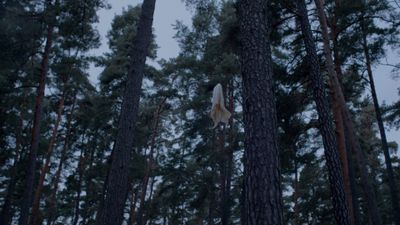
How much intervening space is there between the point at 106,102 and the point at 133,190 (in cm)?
999

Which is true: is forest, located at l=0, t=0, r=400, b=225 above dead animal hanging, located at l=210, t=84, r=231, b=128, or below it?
above

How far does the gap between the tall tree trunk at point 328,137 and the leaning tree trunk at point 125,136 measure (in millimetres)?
3573

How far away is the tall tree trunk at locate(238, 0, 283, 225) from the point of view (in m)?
2.65

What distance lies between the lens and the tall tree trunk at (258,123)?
8.69 feet

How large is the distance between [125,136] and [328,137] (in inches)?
159

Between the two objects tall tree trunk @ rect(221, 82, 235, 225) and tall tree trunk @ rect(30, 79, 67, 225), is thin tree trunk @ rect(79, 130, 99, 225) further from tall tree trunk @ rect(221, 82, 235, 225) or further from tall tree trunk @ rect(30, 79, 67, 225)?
tall tree trunk @ rect(221, 82, 235, 225)

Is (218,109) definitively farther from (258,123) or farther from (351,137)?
(351,137)

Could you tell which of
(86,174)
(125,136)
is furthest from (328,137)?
(86,174)

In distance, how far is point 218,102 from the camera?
11.5ft

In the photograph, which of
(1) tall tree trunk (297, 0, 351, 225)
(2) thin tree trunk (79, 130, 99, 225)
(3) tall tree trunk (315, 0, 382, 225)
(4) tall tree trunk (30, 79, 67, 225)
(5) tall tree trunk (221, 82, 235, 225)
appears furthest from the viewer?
(2) thin tree trunk (79, 130, 99, 225)

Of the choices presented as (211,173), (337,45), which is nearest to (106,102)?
(211,173)

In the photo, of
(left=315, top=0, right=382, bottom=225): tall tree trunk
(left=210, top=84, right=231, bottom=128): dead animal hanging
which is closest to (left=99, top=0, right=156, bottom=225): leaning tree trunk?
(left=210, top=84, right=231, bottom=128): dead animal hanging

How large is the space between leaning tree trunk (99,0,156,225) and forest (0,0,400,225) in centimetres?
2

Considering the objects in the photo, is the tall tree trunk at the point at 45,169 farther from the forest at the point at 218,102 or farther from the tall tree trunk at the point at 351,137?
the tall tree trunk at the point at 351,137
